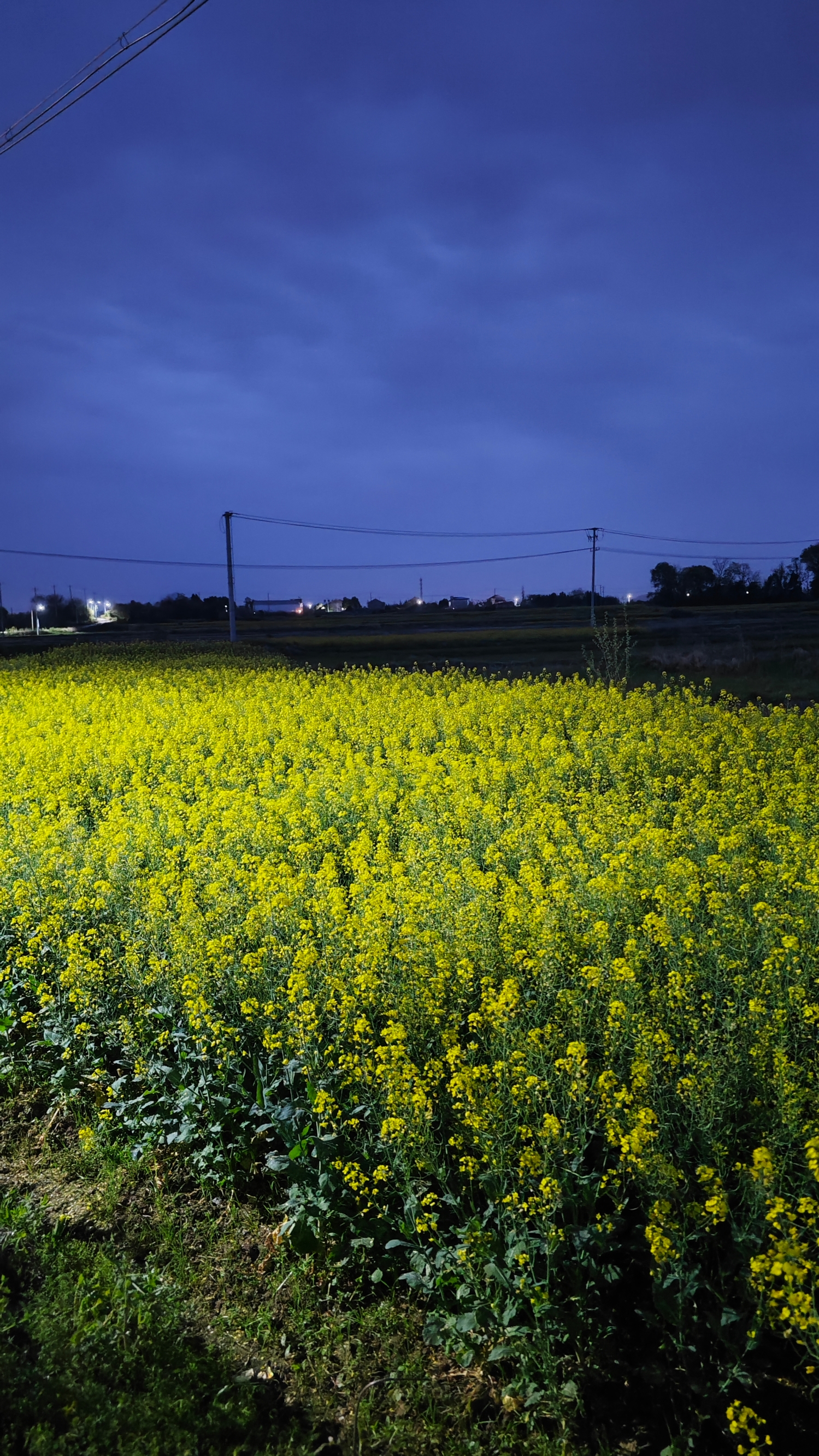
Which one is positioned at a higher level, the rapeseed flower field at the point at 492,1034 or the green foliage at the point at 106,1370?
the rapeseed flower field at the point at 492,1034

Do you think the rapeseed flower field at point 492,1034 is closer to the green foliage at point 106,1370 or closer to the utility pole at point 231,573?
the green foliage at point 106,1370

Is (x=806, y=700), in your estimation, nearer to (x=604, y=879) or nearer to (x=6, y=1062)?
(x=604, y=879)

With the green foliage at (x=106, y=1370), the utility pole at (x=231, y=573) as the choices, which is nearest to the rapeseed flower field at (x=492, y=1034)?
the green foliage at (x=106, y=1370)

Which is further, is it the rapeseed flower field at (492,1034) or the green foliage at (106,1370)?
the rapeseed flower field at (492,1034)

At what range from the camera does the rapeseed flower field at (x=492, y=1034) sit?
312 centimetres

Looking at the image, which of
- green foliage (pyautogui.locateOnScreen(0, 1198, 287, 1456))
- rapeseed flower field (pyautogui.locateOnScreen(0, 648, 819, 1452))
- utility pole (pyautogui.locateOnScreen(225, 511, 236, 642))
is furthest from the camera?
utility pole (pyautogui.locateOnScreen(225, 511, 236, 642))

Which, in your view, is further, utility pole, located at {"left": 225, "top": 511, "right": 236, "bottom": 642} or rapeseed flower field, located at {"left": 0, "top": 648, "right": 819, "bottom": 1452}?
utility pole, located at {"left": 225, "top": 511, "right": 236, "bottom": 642}

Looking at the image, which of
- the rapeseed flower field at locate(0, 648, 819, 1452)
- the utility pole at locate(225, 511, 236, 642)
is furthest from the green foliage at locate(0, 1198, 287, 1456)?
the utility pole at locate(225, 511, 236, 642)

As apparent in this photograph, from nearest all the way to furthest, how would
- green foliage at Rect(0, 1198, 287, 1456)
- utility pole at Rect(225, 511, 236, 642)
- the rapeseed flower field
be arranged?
green foliage at Rect(0, 1198, 287, 1456), the rapeseed flower field, utility pole at Rect(225, 511, 236, 642)

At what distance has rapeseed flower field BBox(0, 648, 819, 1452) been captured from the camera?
3.12 meters

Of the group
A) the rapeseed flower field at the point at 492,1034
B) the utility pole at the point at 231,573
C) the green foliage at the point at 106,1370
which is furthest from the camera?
the utility pole at the point at 231,573

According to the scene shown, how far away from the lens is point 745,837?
6.80m

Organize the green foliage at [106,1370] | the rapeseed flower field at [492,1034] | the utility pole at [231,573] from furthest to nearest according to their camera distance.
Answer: the utility pole at [231,573] → the rapeseed flower field at [492,1034] → the green foliage at [106,1370]

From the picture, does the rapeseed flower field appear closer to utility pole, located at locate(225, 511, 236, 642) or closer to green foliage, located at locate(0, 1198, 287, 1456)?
green foliage, located at locate(0, 1198, 287, 1456)
